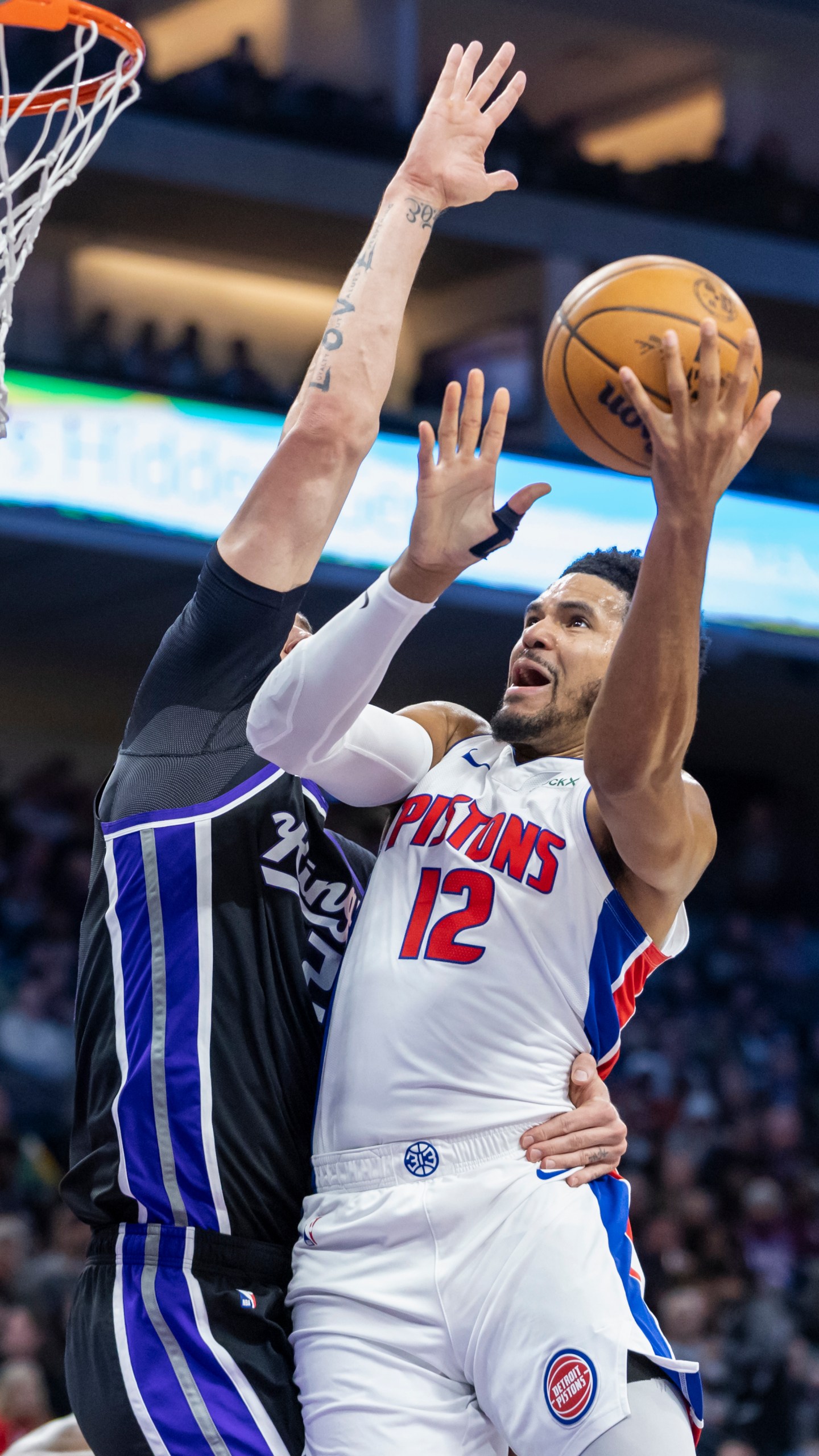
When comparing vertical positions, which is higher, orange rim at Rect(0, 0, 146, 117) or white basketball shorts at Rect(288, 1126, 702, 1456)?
orange rim at Rect(0, 0, 146, 117)

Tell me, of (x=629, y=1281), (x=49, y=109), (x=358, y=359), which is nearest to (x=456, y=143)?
(x=358, y=359)

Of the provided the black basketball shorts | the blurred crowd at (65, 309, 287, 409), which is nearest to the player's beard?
the black basketball shorts

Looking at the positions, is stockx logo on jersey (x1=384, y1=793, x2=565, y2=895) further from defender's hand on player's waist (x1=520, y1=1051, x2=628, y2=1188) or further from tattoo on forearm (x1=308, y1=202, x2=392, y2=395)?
tattoo on forearm (x1=308, y1=202, x2=392, y2=395)

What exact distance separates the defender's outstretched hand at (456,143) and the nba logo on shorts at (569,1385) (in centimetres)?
232

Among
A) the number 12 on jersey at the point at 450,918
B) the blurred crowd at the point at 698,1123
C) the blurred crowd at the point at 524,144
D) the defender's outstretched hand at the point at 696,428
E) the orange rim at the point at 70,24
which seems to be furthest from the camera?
the blurred crowd at the point at 524,144

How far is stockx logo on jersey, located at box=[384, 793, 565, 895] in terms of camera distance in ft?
10.8

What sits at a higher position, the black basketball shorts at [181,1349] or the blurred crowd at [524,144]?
the blurred crowd at [524,144]

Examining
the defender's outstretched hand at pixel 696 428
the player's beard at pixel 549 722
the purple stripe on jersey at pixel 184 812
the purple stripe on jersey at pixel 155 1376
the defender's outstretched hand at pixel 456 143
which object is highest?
the defender's outstretched hand at pixel 456 143

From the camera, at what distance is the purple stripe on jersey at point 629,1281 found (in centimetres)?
297

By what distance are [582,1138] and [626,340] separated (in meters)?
1.58

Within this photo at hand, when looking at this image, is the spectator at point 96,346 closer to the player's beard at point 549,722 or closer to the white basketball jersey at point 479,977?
the player's beard at point 549,722

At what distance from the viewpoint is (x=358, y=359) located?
321 cm

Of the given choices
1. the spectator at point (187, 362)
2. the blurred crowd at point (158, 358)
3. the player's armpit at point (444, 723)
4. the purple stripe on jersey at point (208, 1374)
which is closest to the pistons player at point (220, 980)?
the purple stripe on jersey at point (208, 1374)

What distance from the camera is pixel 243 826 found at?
134 inches
